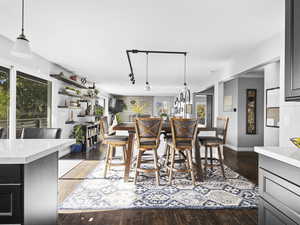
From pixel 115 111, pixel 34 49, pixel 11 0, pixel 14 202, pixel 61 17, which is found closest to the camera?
pixel 14 202

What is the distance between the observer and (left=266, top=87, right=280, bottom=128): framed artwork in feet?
15.0

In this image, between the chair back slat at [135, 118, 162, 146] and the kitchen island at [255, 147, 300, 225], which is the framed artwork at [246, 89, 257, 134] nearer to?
the chair back slat at [135, 118, 162, 146]

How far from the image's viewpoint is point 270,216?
1.43 meters

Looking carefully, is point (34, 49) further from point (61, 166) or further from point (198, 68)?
point (198, 68)

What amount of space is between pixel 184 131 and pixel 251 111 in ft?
13.3

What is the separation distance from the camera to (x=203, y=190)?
310cm

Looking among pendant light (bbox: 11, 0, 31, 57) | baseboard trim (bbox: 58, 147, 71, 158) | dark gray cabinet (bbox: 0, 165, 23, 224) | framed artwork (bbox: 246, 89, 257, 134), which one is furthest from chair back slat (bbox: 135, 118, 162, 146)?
framed artwork (bbox: 246, 89, 257, 134)

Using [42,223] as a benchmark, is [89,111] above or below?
above

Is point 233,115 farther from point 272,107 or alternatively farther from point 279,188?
point 279,188

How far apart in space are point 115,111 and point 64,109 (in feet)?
28.8

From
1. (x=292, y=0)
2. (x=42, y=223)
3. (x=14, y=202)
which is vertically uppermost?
(x=292, y=0)

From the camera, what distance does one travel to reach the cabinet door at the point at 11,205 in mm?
1263

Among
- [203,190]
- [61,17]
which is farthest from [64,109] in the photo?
[203,190]

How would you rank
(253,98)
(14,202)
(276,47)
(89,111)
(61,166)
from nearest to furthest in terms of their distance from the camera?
1. (14,202)
2. (276,47)
3. (61,166)
4. (253,98)
5. (89,111)
